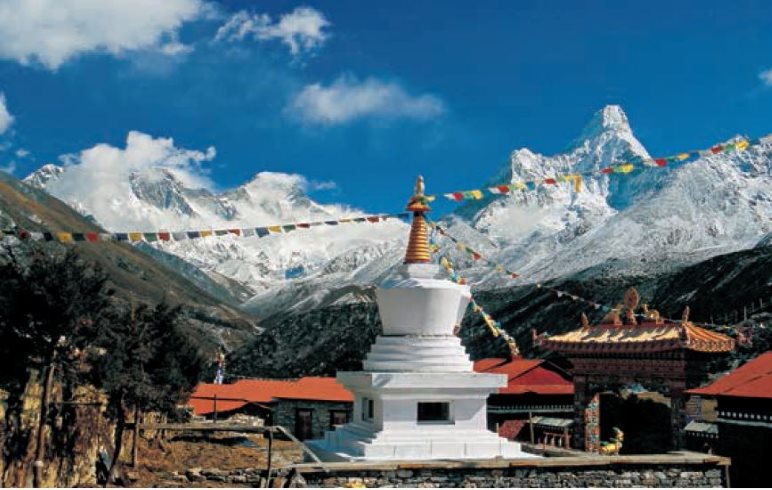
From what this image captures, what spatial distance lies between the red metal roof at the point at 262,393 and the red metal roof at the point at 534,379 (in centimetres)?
745

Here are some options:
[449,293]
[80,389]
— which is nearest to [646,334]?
[449,293]

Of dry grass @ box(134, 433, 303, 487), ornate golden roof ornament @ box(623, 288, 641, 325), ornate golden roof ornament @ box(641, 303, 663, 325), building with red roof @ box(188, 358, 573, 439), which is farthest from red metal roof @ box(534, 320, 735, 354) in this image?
dry grass @ box(134, 433, 303, 487)

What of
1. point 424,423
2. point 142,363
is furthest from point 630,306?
point 142,363

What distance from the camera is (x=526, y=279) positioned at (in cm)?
14788

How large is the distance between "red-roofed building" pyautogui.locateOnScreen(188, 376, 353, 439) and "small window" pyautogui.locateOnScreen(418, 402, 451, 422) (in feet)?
60.5

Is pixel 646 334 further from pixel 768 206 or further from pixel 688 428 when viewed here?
pixel 768 206

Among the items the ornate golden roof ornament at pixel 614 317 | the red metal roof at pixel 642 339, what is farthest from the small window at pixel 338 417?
the ornate golden roof ornament at pixel 614 317

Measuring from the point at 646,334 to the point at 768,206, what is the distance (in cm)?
14617

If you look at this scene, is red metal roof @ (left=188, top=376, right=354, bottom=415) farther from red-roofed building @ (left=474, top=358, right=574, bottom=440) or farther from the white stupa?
the white stupa

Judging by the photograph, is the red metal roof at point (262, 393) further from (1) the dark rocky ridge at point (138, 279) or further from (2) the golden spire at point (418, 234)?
(1) the dark rocky ridge at point (138, 279)

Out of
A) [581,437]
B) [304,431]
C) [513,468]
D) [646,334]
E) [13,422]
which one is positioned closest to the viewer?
[513,468]

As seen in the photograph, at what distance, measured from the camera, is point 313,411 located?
36281 millimetres

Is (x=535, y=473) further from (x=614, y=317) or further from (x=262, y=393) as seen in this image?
(x=262, y=393)

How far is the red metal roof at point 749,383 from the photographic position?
18.5 meters
